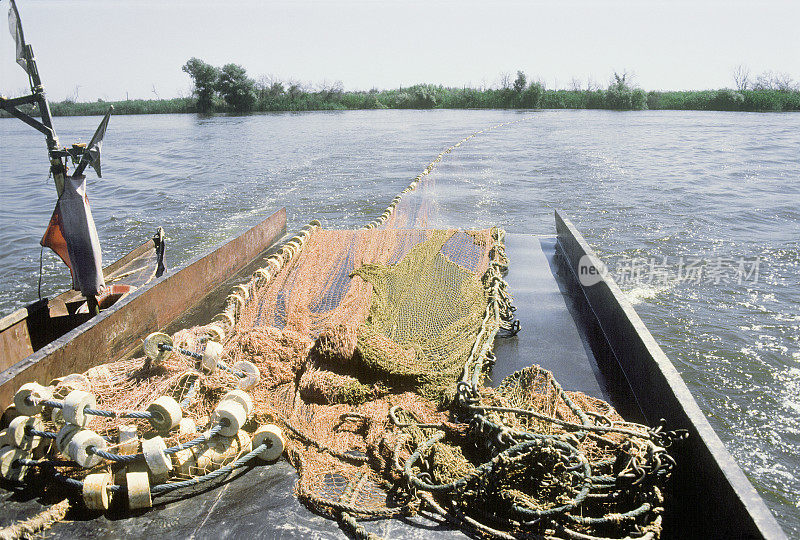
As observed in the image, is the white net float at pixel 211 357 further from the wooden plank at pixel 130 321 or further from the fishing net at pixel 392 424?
the wooden plank at pixel 130 321

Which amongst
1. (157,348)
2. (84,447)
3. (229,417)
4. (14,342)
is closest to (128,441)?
(84,447)

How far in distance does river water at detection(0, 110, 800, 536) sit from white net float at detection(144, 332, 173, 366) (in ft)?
14.7

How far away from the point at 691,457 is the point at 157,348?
9.44ft

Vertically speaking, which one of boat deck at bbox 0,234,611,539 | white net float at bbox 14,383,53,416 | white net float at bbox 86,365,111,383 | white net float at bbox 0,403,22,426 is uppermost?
white net float at bbox 14,383,53,416

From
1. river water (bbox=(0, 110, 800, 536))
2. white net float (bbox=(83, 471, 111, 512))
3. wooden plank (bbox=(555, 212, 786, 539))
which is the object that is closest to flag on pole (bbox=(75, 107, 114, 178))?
white net float (bbox=(83, 471, 111, 512))

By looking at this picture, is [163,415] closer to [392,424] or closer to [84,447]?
[84,447]

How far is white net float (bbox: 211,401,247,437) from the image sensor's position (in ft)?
8.10

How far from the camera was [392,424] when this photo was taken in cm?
285

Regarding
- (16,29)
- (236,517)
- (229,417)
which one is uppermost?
(16,29)

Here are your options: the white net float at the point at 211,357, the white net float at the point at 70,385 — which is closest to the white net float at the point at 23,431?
the white net float at the point at 70,385

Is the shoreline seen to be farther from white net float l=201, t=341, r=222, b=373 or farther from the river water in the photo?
white net float l=201, t=341, r=222, b=373

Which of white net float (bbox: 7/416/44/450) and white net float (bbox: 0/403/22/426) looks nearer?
white net float (bbox: 7/416/44/450)

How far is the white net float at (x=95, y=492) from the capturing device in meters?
2.31

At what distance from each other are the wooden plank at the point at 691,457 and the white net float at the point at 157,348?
2789 millimetres
